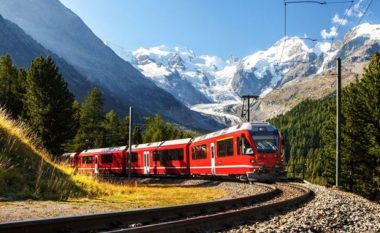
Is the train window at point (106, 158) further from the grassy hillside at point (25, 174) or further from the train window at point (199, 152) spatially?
the grassy hillside at point (25, 174)

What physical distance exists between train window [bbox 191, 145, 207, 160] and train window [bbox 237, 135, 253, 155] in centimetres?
649

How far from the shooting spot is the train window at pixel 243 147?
28375mm

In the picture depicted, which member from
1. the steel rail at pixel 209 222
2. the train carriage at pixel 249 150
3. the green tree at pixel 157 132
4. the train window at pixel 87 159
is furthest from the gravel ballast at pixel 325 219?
the green tree at pixel 157 132

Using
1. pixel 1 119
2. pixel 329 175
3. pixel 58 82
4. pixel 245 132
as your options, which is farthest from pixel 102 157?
pixel 1 119

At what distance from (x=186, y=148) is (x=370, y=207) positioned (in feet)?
80.7

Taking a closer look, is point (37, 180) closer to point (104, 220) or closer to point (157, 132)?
point (104, 220)

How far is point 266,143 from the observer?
28.7 meters

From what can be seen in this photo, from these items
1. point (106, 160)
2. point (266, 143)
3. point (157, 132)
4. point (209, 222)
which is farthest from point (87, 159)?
point (209, 222)

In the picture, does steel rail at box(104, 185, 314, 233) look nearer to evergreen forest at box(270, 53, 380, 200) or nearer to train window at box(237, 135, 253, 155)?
train window at box(237, 135, 253, 155)

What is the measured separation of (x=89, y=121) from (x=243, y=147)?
6378 centimetres

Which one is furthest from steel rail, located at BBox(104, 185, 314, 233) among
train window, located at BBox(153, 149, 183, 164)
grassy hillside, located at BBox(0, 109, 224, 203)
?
train window, located at BBox(153, 149, 183, 164)

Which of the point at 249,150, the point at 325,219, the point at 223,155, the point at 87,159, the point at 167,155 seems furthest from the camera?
the point at 87,159

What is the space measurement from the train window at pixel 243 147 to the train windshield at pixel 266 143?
48cm

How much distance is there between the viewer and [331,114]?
53812 mm
